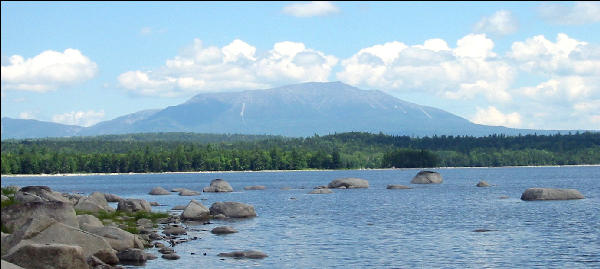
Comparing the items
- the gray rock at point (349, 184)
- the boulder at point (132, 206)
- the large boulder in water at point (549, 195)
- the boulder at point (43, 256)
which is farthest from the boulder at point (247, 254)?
the gray rock at point (349, 184)

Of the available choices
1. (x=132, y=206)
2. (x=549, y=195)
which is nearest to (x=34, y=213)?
(x=132, y=206)

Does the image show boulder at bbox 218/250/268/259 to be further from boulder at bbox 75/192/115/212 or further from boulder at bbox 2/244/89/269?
boulder at bbox 75/192/115/212

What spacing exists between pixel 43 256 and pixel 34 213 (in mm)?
7197

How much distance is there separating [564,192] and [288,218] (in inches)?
1334

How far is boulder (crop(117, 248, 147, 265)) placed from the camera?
32.7 m

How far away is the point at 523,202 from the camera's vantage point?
73.9 meters

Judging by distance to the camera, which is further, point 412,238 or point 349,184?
point 349,184

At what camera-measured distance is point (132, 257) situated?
1296 inches

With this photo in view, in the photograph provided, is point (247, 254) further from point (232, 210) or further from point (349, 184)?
point (349, 184)

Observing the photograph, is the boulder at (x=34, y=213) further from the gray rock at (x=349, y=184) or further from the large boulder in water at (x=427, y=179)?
the large boulder in water at (x=427, y=179)

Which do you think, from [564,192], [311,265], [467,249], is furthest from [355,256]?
[564,192]

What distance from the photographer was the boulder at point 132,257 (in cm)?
3269

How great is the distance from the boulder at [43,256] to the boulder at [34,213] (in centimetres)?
542

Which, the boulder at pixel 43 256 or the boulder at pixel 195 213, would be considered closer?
the boulder at pixel 43 256
